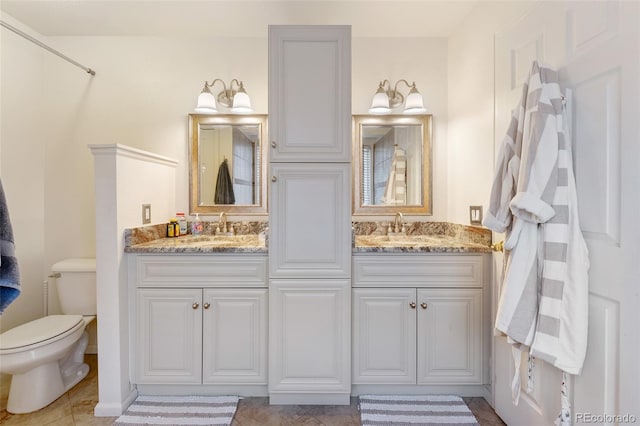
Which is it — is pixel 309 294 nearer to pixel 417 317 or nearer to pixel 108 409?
pixel 417 317

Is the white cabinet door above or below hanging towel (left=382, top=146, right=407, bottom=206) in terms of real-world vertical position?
below

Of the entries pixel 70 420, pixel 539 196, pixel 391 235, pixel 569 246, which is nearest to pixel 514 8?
pixel 539 196

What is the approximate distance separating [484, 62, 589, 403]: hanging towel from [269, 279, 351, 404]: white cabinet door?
0.79 m

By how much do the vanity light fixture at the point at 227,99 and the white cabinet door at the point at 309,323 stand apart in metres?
1.33

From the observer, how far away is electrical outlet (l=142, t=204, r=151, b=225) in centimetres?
195

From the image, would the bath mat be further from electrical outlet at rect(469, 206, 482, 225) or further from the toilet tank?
electrical outlet at rect(469, 206, 482, 225)

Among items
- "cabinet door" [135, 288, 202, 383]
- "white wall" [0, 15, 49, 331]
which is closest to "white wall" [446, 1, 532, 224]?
"cabinet door" [135, 288, 202, 383]

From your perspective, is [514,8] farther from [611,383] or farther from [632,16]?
[611,383]

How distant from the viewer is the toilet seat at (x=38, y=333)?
1614 mm

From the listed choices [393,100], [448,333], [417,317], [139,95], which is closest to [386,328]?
[417,317]

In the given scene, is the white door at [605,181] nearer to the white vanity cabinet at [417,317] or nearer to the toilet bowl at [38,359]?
the white vanity cabinet at [417,317]

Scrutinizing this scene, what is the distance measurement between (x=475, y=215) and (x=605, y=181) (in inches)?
34.9

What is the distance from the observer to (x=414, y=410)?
1.71m

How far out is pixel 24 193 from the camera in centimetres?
224
